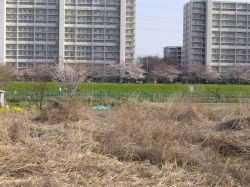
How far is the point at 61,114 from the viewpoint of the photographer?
10883 mm

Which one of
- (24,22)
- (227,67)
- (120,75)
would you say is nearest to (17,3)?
(24,22)

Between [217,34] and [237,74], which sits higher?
[217,34]

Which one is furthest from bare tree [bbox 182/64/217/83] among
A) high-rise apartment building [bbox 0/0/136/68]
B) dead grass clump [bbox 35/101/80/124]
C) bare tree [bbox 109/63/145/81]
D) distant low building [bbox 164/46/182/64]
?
dead grass clump [bbox 35/101/80/124]

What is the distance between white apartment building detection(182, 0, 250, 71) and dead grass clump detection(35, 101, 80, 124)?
8245 centimetres

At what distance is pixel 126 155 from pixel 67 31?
8206cm

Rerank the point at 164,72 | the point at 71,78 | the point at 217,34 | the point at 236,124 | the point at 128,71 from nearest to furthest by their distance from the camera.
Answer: the point at 236,124, the point at 71,78, the point at 128,71, the point at 164,72, the point at 217,34

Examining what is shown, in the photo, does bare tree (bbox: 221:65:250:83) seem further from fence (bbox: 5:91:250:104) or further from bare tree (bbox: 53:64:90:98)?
fence (bbox: 5:91:250:104)

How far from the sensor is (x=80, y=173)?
5445 millimetres

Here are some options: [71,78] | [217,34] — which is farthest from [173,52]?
[71,78]

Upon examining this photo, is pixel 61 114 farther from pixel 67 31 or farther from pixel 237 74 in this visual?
pixel 67 31

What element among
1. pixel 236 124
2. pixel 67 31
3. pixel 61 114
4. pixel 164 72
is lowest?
pixel 236 124

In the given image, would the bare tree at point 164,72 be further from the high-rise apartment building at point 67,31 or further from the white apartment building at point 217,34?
the white apartment building at point 217,34

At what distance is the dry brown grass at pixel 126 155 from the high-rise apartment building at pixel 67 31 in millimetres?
75619

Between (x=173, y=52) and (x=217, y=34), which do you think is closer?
(x=217, y=34)
